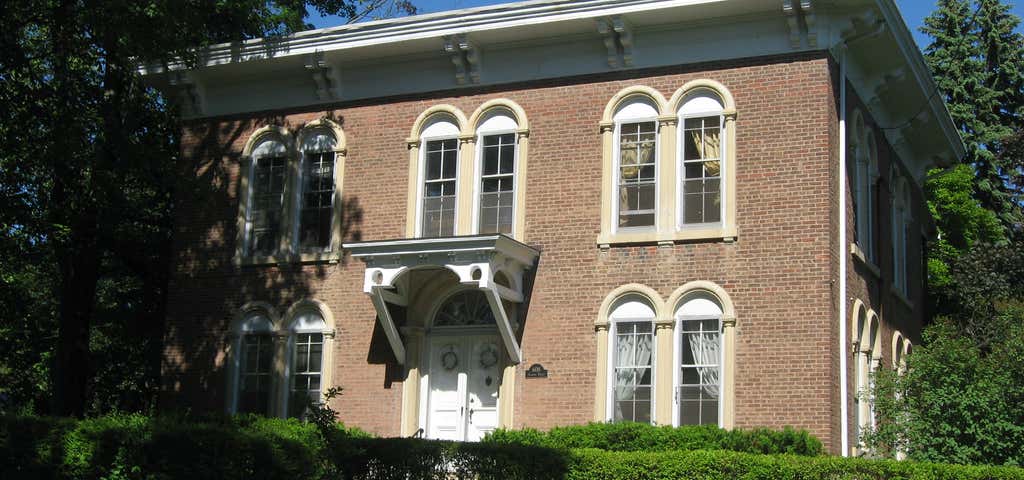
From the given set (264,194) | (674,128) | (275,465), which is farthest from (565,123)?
(275,465)

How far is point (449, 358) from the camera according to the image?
62.5 feet

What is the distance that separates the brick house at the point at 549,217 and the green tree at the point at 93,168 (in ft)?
3.76

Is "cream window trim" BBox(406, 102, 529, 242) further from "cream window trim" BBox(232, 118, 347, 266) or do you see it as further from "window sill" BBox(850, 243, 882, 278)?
"window sill" BBox(850, 243, 882, 278)

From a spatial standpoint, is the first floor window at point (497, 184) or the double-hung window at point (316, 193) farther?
the double-hung window at point (316, 193)

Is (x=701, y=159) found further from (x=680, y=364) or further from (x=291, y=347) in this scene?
(x=291, y=347)

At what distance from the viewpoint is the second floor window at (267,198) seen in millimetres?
20656

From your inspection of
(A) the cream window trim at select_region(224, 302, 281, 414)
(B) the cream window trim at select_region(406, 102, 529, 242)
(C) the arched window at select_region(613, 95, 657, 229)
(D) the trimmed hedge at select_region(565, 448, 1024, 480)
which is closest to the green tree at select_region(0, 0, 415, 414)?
Result: (A) the cream window trim at select_region(224, 302, 281, 414)

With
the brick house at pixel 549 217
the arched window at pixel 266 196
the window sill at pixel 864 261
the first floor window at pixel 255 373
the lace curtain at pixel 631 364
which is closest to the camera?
the brick house at pixel 549 217

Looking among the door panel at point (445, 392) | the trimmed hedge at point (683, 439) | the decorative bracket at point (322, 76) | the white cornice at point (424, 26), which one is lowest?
the trimmed hedge at point (683, 439)

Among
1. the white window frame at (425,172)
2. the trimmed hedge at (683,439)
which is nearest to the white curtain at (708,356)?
the trimmed hedge at (683,439)

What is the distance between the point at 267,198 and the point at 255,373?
2.99 metres

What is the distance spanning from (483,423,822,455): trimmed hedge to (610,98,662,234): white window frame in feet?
10.6

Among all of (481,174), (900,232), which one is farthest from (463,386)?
(900,232)

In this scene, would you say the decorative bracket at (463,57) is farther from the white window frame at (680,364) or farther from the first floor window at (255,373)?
the first floor window at (255,373)
